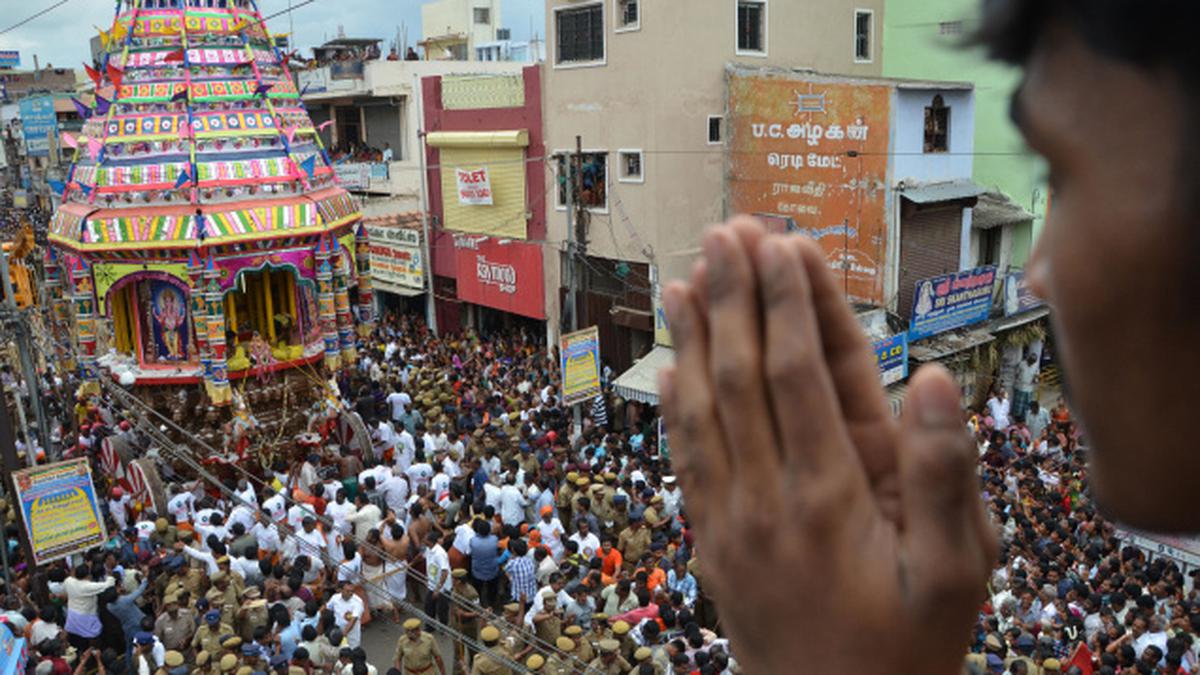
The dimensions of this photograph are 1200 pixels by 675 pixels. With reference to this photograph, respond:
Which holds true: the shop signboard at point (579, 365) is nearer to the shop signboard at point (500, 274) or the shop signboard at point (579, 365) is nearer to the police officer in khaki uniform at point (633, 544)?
the police officer in khaki uniform at point (633, 544)

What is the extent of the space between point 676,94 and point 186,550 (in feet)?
37.5

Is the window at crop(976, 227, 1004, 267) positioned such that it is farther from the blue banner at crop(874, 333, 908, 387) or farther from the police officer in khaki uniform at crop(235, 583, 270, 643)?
the police officer in khaki uniform at crop(235, 583, 270, 643)

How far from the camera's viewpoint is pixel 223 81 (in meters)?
13.5

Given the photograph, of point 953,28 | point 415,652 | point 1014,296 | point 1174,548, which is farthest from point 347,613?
point 1014,296

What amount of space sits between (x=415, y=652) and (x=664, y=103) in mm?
11842

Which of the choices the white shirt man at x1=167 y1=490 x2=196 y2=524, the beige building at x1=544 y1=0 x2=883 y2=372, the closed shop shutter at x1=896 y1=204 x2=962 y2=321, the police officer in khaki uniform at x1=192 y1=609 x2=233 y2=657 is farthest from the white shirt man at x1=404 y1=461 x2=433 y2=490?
the closed shop shutter at x1=896 y1=204 x2=962 y2=321

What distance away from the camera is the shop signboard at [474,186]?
21.0 metres

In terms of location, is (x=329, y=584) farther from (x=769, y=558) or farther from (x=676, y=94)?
(x=676, y=94)

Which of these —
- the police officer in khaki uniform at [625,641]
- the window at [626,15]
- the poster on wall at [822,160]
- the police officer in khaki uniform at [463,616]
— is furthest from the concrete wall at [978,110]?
the police officer in khaki uniform at [463,616]

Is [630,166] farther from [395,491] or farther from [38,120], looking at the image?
[38,120]

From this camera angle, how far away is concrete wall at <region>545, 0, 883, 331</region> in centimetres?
1703

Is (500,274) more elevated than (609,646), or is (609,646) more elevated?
(500,274)

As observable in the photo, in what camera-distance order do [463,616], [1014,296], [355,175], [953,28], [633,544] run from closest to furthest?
[953,28]
[463,616]
[633,544]
[1014,296]
[355,175]

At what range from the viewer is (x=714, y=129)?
17.5 metres
